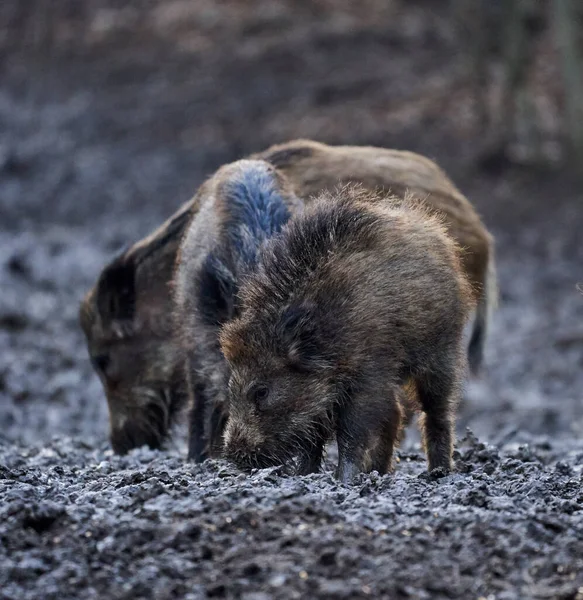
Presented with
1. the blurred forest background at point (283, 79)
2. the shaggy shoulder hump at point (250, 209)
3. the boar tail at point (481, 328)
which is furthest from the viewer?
the blurred forest background at point (283, 79)

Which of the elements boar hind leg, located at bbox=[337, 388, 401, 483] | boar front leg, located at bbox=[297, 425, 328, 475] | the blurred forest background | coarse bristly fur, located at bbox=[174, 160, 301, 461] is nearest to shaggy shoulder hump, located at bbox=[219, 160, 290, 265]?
coarse bristly fur, located at bbox=[174, 160, 301, 461]

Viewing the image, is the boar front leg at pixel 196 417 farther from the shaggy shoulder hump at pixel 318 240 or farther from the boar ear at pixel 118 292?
the shaggy shoulder hump at pixel 318 240

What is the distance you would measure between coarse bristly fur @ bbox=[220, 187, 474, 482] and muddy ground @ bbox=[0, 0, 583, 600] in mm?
274

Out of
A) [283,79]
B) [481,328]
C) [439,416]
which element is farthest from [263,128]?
[439,416]

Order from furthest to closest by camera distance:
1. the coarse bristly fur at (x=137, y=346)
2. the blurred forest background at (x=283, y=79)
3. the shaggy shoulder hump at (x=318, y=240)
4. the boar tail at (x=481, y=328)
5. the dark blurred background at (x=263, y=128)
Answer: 1. the blurred forest background at (x=283, y=79)
2. the dark blurred background at (x=263, y=128)
3. the coarse bristly fur at (x=137, y=346)
4. the boar tail at (x=481, y=328)
5. the shaggy shoulder hump at (x=318, y=240)

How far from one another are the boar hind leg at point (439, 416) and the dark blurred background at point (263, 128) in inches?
146

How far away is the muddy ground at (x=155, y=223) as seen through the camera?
3609 millimetres

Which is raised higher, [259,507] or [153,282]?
[153,282]

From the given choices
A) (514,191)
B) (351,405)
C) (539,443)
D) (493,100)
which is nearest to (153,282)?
(539,443)

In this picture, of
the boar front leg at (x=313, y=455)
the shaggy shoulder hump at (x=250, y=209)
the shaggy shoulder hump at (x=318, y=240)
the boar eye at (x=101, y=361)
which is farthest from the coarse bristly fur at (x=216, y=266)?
the boar eye at (x=101, y=361)

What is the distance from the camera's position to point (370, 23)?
2288cm

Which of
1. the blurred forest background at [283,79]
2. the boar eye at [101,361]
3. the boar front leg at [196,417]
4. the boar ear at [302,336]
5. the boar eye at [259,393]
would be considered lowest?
the boar front leg at [196,417]

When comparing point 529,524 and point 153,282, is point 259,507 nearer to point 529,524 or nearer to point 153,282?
point 529,524

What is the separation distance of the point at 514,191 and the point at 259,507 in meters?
13.4
